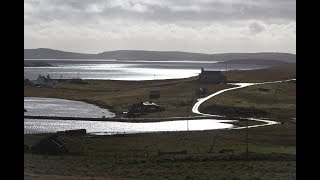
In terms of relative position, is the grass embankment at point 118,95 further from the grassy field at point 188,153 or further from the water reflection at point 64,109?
the water reflection at point 64,109

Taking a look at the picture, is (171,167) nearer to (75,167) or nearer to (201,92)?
(75,167)

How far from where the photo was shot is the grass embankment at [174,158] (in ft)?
31.9

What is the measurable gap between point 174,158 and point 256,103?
17357 millimetres

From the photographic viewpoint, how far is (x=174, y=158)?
497 inches

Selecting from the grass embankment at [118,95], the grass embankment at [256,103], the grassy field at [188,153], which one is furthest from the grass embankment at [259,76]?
the grassy field at [188,153]

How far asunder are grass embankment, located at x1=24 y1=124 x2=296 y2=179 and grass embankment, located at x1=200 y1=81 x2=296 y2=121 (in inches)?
225

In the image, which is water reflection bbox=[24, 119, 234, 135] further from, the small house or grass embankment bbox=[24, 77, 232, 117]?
the small house

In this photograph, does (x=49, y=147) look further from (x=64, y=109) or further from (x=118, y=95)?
(x=118, y=95)

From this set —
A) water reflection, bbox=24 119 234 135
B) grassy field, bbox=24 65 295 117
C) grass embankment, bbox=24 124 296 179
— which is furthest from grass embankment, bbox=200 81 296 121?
grass embankment, bbox=24 124 296 179

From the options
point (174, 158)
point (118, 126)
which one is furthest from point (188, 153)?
point (118, 126)

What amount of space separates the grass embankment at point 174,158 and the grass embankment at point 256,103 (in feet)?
18.7

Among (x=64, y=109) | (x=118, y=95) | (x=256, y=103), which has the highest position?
(x=118, y=95)

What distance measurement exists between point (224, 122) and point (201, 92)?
483 inches
